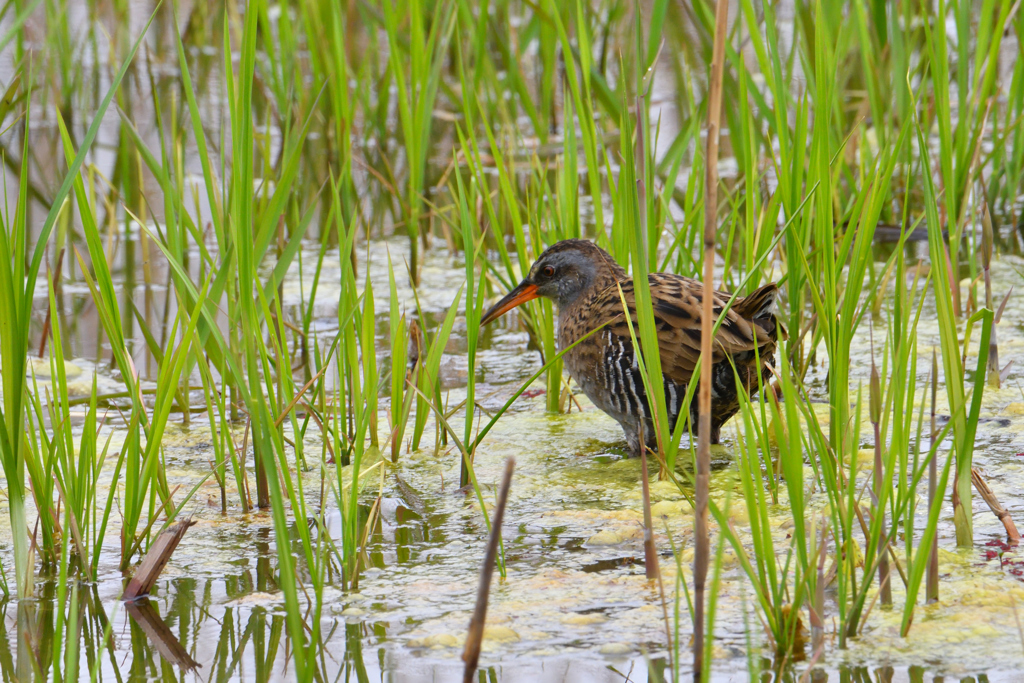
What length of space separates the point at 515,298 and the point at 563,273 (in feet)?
0.68

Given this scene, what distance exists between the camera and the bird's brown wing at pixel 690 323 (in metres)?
2.81

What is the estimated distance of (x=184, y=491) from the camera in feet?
9.37

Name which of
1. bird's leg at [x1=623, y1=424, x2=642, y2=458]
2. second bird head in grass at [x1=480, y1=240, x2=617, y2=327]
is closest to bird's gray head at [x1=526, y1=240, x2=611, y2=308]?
second bird head in grass at [x1=480, y1=240, x2=617, y2=327]

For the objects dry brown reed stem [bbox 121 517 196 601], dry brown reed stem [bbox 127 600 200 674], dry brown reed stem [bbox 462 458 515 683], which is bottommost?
dry brown reed stem [bbox 127 600 200 674]

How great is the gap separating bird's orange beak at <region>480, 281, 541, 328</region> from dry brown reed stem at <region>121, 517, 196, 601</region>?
1.45m

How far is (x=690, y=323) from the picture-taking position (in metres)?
2.95

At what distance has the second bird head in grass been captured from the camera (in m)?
3.40

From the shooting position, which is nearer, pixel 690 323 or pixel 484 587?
pixel 484 587

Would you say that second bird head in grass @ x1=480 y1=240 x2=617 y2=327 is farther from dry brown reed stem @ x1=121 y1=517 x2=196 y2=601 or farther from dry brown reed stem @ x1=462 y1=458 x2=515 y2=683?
dry brown reed stem @ x1=462 y1=458 x2=515 y2=683

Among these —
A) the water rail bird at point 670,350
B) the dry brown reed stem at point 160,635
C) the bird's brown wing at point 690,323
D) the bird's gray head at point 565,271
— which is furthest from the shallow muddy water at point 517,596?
the bird's gray head at point 565,271

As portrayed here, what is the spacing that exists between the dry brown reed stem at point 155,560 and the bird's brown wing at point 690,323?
3.64 ft

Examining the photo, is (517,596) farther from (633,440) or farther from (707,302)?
(633,440)

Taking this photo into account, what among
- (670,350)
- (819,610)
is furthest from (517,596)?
(670,350)

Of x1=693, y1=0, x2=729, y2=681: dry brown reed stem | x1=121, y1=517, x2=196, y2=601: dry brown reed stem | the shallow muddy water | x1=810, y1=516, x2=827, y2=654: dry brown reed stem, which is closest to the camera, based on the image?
x1=693, y1=0, x2=729, y2=681: dry brown reed stem
